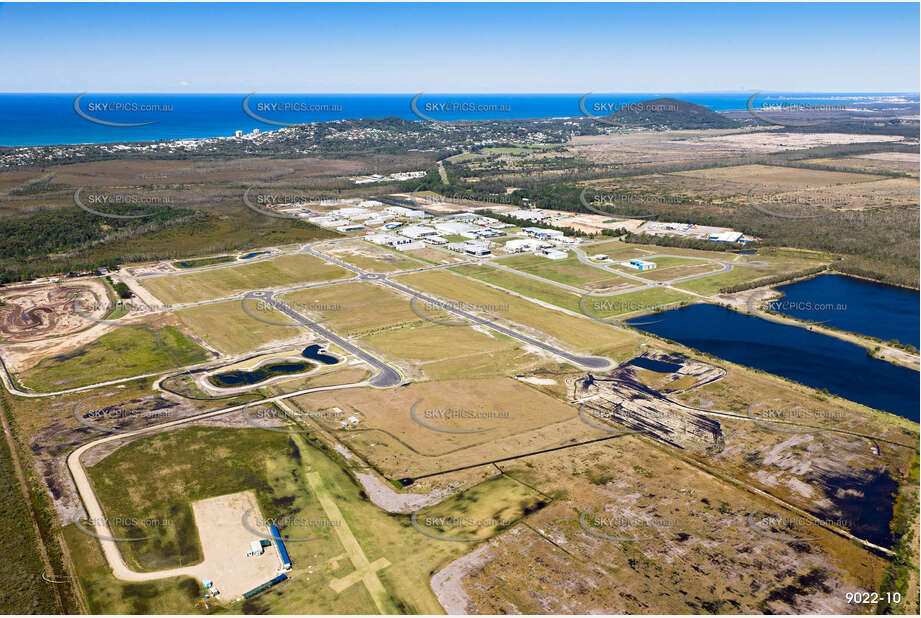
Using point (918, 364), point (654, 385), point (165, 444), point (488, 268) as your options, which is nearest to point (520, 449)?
point (654, 385)

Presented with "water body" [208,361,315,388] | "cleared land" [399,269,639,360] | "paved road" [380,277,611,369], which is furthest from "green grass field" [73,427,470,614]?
"cleared land" [399,269,639,360]

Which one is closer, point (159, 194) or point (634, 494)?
point (634, 494)

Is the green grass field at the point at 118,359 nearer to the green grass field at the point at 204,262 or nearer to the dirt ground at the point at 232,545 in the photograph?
the dirt ground at the point at 232,545

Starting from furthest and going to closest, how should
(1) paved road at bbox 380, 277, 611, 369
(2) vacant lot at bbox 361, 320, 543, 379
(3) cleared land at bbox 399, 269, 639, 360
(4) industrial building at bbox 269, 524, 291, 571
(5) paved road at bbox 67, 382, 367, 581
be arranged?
(3) cleared land at bbox 399, 269, 639, 360 → (1) paved road at bbox 380, 277, 611, 369 → (2) vacant lot at bbox 361, 320, 543, 379 → (4) industrial building at bbox 269, 524, 291, 571 → (5) paved road at bbox 67, 382, 367, 581

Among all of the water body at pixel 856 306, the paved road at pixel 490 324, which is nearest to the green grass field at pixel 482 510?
the paved road at pixel 490 324

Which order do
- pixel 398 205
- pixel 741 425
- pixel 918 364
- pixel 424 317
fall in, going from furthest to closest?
1. pixel 398 205
2. pixel 424 317
3. pixel 918 364
4. pixel 741 425

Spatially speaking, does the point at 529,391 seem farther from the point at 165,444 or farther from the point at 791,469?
the point at 165,444

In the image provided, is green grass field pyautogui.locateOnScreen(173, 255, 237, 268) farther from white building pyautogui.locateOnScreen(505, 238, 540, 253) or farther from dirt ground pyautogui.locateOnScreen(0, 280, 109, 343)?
white building pyautogui.locateOnScreen(505, 238, 540, 253)
